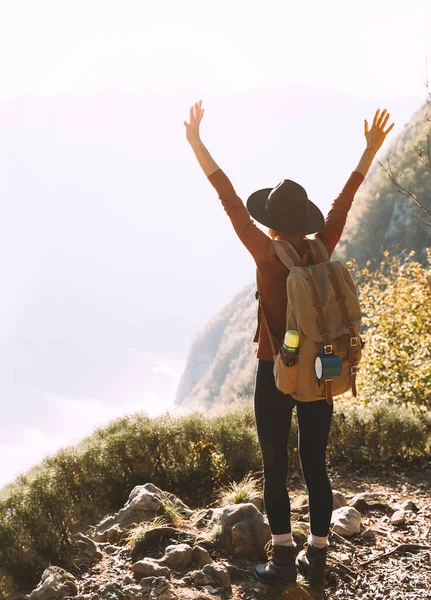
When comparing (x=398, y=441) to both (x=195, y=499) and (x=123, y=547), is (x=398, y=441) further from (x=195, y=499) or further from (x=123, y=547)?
(x=123, y=547)

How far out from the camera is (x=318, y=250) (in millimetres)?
2900

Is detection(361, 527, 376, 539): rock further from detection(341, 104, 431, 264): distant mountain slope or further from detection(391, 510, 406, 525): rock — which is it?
detection(341, 104, 431, 264): distant mountain slope

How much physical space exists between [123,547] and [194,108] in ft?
9.51

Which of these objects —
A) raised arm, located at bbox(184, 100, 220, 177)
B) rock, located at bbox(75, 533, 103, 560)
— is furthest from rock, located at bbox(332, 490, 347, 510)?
raised arm, located at bbox(184, 100, 220, 177)

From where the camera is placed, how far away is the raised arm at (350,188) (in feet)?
10.1

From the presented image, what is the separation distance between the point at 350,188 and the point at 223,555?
2.45m

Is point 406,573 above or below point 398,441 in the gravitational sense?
below

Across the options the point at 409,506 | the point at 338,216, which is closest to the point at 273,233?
the point at 338,216

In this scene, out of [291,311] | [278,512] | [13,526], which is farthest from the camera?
[13,526]

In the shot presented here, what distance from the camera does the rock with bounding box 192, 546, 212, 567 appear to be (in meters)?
3.47

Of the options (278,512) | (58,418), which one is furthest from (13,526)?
(58,418)

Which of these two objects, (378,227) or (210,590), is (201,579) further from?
(378,227)

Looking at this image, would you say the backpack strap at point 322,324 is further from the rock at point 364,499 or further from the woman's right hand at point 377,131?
the rock at point 364,499

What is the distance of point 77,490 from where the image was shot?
5422 mm
